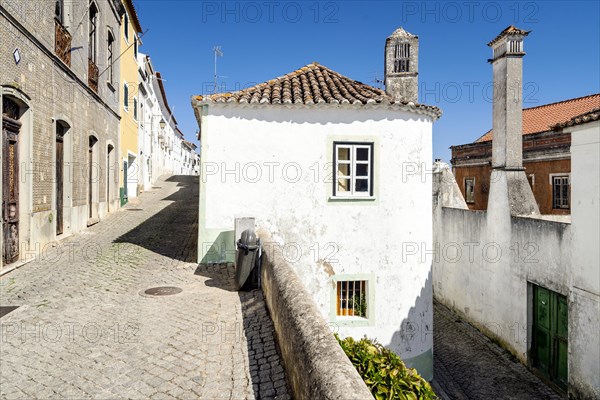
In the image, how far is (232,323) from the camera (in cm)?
596

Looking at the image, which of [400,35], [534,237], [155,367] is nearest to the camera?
[155,367]

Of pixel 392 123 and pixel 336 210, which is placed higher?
pixel 392 123

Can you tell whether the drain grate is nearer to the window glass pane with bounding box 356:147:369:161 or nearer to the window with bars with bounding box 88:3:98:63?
the window glass pane with bounding box 356:147:369:161

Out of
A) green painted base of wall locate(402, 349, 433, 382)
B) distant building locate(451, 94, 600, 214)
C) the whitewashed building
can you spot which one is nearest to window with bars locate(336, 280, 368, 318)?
the whitewashed building

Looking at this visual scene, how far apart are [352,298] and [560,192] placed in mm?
13652

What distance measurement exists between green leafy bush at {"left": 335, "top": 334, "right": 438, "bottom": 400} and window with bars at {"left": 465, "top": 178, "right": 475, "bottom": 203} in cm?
2079

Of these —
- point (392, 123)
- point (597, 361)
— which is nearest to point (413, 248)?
point (392, 123)

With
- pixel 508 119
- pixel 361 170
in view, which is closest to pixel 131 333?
pixel 361 170

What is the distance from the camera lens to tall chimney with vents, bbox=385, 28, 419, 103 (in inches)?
469

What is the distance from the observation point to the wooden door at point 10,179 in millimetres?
8625

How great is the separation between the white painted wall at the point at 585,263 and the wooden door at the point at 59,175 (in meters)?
13.7

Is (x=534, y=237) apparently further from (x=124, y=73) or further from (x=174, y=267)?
(x=124, y=73)

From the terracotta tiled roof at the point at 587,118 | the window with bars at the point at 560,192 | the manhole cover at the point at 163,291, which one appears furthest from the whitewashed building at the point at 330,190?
the window with bars at the point at 560,192

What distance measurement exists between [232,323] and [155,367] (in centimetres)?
152
